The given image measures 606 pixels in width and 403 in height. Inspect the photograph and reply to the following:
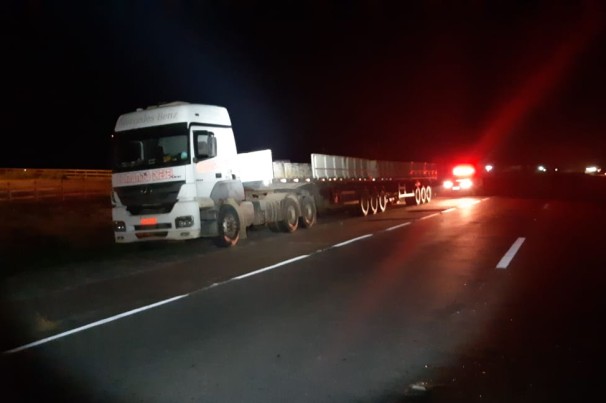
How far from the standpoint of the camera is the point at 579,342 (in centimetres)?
703

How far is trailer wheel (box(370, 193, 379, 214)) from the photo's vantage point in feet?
91.1

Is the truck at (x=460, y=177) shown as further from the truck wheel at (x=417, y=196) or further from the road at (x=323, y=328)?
the road at (x=323, y=328)

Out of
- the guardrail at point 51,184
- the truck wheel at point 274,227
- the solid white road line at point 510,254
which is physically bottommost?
the solid white road line at point 510,254

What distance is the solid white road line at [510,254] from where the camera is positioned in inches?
478

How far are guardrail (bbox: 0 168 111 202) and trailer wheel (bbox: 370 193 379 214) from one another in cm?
1234

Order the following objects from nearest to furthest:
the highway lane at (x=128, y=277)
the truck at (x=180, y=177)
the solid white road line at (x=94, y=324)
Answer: the solid white road line at (x=94, y=324) < the highway lane at (x=128, y=277) < the truck at (x=180, y=177)

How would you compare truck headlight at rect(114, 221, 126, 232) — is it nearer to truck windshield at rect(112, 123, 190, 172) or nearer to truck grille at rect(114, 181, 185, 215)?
truck grille at rect(114, 181, 185, 215)

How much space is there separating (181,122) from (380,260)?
5.84 m

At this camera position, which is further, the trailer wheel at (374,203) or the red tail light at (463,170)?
the red tail light at (463,170)

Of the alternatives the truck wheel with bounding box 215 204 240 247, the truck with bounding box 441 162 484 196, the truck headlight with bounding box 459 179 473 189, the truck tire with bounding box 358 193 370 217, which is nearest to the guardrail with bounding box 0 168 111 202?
the truck tire with bounding box 358 193 370 217

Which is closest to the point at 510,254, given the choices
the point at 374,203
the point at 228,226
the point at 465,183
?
the point at 228,226

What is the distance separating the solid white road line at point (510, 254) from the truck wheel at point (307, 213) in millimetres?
7441

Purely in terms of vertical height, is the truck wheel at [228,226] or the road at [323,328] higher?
the truck wheel at [228,226]

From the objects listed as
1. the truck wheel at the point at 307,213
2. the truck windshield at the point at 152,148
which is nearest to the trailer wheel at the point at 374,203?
the truck wheel at the point at 307,213
